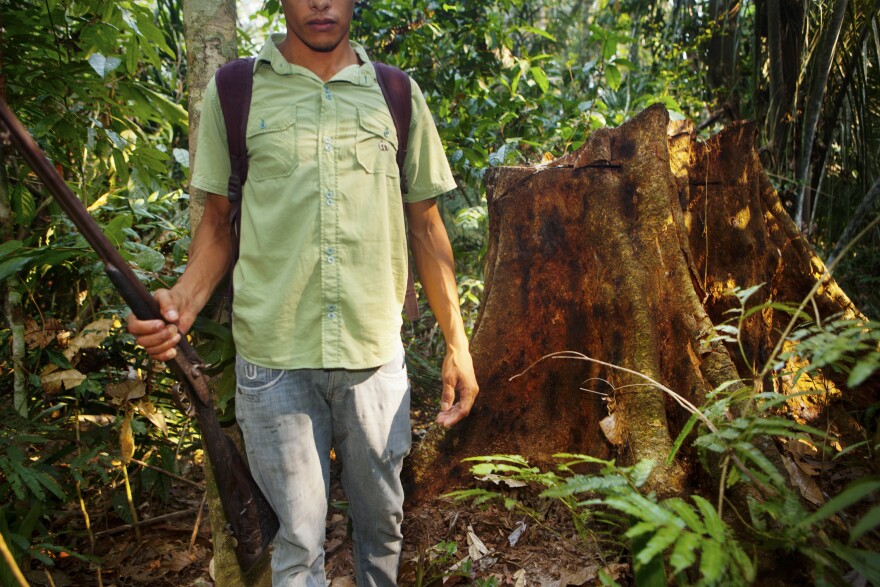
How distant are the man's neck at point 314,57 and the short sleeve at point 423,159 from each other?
0.29 metres

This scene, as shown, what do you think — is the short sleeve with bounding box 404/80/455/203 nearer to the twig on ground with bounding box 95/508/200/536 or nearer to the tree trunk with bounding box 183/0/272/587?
the tree trunk with bounding box 183/0/272/587

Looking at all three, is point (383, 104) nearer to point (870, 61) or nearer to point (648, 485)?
point (648, 485)

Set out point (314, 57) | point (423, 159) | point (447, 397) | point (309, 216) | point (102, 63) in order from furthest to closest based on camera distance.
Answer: point (102, 63) < point (447, 397) < point (423, 159) < point (314, 57) < point (309, 216)

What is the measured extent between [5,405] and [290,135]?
188 centimetres

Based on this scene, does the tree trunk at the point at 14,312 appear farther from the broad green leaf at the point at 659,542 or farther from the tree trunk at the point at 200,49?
the broad green leaf at the point at 659,542

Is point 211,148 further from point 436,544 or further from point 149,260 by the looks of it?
point 436,544

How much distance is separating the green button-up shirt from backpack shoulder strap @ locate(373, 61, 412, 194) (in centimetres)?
6

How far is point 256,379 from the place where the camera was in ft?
6.93

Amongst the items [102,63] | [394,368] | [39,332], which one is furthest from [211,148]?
[39,332]

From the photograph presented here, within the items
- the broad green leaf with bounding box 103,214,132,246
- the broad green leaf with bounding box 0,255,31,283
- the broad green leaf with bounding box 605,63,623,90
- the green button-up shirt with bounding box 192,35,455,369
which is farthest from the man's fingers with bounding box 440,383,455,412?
the broad green leaf with bounding box 605,63,623,90

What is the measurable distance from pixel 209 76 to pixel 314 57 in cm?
59

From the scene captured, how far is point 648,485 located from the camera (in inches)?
87.9

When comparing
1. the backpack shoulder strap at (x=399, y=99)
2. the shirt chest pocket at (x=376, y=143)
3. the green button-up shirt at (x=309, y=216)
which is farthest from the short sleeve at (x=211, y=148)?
the backpack shoulder strap at (x=399, y=99)

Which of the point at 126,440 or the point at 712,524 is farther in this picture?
the point at 126,440
